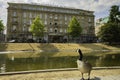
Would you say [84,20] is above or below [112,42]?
above

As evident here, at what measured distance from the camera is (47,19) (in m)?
88.5

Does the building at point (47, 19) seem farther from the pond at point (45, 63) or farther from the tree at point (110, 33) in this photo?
the pond at point (45, 63)

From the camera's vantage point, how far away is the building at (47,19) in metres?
82.5

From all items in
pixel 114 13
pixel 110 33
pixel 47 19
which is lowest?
pixel 110 33

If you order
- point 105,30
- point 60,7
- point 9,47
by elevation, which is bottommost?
point 9,47

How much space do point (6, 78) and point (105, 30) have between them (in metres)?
65.1

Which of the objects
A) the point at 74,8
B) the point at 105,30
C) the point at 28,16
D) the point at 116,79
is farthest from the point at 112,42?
the point at 116,79

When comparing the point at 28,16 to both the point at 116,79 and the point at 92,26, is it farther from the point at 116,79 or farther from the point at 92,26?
the point at 116,79

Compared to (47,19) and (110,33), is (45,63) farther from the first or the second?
(47,19)

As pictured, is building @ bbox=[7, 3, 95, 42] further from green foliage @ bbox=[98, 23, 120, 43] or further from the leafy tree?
green foliage @ bbox=[98, 23, 120, 43]

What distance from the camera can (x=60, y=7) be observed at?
299 feet

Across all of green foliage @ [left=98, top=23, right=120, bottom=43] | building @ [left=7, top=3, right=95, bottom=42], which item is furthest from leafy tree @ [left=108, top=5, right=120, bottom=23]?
building @ [left=7, top=3, right=95, bottom=42]

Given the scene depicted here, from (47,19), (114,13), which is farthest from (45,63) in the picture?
(47,19)

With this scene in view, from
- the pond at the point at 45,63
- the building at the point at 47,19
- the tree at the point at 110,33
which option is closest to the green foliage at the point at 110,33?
the tree at the point at 110,33
